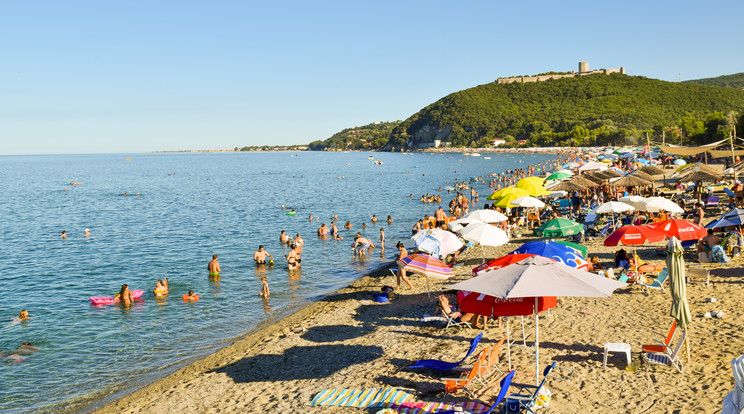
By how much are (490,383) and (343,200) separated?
40297 mm

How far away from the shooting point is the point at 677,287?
25.2ft

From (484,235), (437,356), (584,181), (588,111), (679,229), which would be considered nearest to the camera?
(437,356)

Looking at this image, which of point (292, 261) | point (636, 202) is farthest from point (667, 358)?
point (292, 261)

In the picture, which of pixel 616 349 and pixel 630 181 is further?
pixel 630 181

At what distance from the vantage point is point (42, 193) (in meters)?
65.9

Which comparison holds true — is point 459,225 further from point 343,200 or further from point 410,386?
point 343,200

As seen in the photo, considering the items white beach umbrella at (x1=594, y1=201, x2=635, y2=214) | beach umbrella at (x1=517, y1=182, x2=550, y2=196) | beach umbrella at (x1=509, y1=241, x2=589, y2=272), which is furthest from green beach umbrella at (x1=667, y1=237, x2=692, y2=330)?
beach umbrella at (x1=517, y1=182, x2=550, y2=196)

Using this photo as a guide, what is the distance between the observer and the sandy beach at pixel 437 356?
7.32 m

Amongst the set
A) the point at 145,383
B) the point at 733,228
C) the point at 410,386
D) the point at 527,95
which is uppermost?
the point at 527,95

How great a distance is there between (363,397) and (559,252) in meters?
5.06

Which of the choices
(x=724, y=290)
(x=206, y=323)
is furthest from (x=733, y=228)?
(x=206, y=323)

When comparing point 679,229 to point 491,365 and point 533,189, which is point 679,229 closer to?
point 491,365

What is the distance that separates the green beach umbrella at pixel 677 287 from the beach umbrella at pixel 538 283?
147 cm

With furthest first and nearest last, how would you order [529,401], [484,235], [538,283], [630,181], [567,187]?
[567,187] → [630,181] → [484,235] → [529,401] → [538,283]
